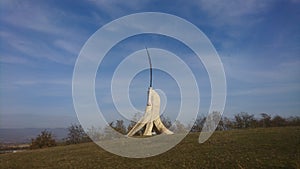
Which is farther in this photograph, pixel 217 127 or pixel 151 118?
pixel 217 127

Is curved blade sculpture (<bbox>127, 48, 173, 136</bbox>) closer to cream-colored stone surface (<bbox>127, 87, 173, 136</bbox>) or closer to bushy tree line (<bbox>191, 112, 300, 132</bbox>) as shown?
cream-colored stone surface (<bbox>127, 87, 173, 136</bbox>)

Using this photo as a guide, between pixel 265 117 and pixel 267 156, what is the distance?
50033 millimetres

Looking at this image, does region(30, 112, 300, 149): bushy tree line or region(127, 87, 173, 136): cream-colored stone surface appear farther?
region(30, 112, 300, 149): bushy tree line

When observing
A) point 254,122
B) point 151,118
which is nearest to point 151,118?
point 151,118

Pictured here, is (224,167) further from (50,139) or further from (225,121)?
(225,121)

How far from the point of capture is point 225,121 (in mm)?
66500

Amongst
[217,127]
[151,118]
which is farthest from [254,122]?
[151,118]

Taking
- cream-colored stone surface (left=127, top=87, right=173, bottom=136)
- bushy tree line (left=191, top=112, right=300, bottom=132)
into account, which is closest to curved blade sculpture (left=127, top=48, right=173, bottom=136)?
cream-colored stone surface (left=127, top=87, right=173, bottom=136)

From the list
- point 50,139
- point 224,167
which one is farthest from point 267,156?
point 50,139

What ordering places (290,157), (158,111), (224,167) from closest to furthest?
(224,167), (290,157), (158,111)

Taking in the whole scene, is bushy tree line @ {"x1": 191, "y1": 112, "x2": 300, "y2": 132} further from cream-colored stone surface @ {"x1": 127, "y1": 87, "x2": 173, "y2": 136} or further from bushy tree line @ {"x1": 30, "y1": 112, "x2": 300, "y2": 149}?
cream-colored stone surface @ {"x1": 127, "y1": 87, "x2": 173, "y2": 136}

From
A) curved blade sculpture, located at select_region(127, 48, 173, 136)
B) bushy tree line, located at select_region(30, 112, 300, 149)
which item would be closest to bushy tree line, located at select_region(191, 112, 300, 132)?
bushy tree line, located at select_region(30, 112, 300, 149)

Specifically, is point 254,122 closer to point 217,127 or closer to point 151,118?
point 217,127

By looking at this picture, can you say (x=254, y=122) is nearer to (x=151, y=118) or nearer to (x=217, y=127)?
(x=217, y=127)
